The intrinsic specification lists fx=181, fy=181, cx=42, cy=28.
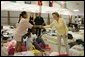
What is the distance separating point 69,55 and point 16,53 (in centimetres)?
104

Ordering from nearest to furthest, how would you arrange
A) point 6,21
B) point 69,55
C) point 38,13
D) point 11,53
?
point 69,55
point 11,53
point 38,13
point 6,21

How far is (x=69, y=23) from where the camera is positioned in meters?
8.61

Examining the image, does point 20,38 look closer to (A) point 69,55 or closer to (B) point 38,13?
(A) point 69,55

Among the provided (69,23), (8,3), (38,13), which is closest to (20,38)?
(8,3)

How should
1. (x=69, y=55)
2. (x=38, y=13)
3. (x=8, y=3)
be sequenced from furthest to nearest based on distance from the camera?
(x=38, y=13)
(x=8, y=3)
(x=69, y=55)

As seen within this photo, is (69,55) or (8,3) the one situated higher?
(8,3)

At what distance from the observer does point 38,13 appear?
Result: 653 centimetres

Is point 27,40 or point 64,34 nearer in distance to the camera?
point 64,34

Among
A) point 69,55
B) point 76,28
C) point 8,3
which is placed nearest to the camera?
point 69,55

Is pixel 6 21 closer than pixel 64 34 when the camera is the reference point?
No

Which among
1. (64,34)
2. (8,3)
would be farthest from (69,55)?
(8,3)

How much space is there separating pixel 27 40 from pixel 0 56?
2.20 feet

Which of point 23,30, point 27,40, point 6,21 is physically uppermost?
point 23,30

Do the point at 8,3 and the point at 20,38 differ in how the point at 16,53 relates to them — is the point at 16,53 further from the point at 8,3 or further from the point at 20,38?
the point at 8,3
